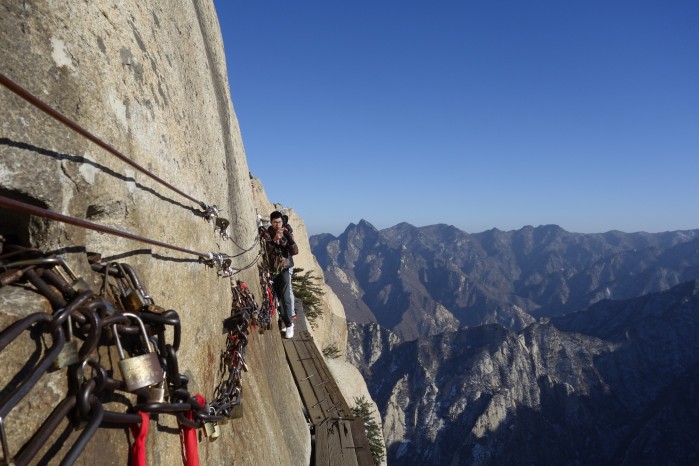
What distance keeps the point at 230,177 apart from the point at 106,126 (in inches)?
203

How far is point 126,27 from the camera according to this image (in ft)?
13.4

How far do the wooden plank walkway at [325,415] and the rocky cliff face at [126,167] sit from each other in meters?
3.52

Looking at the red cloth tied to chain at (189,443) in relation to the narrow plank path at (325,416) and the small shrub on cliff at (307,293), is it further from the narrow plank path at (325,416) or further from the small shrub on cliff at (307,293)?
the small shrub on cliff at (307,293)

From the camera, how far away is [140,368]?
2816mm

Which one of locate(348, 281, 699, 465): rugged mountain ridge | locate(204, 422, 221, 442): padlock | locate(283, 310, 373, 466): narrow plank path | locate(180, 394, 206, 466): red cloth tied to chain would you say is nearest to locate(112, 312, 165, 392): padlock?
locate(180, 394, 206, 466): red cloth tied to chain

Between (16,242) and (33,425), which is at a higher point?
(16,242)

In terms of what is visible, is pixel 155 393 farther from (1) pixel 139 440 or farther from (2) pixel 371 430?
(2) pixel 371 430

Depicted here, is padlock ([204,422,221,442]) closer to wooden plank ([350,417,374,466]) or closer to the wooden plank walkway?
the wooden plank walkway

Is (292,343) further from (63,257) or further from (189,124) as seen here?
(63,257)

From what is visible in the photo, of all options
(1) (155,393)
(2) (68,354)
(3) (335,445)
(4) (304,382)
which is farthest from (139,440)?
(4) (304,382)

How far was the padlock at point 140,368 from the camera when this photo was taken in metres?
2.75

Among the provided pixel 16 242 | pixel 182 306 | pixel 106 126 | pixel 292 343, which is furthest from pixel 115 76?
pixel 292 343

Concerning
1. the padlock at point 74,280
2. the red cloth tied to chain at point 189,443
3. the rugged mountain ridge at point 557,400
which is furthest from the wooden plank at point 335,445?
the rugged mountain ridge at point 557,400

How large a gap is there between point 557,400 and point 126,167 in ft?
666
